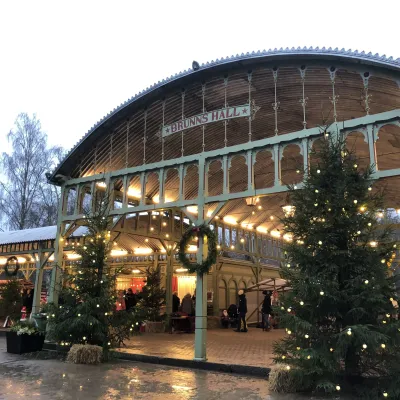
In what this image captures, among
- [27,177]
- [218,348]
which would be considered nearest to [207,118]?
[218,348]

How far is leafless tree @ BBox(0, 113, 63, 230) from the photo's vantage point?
29.9 meters

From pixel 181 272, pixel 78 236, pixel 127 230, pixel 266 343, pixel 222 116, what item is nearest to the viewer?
pixel 222 116

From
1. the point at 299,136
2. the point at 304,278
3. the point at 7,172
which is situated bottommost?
the point at 304,278

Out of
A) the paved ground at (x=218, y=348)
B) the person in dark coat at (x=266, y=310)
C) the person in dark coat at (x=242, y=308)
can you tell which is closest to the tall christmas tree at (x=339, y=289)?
the paved ground at (x=218, y=348)

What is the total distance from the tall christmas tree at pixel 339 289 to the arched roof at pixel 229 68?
2.57 meters

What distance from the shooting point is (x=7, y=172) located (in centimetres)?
2984

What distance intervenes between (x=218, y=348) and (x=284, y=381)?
467cm

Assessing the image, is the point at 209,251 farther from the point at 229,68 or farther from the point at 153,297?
the point at 153,297

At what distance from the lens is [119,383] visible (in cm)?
728

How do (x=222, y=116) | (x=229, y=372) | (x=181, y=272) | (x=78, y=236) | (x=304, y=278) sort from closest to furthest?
1. (x=304, y=278)
2. (x=229, y=372)
3. (x=222, y=116)
4. (x=78, y=236)
5. (x=181, y=272)

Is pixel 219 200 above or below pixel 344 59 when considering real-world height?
below

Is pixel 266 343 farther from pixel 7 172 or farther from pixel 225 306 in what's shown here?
pixel 7 172

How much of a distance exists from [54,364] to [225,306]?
1149 cm

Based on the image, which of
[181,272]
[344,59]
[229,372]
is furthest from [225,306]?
[344,59]
